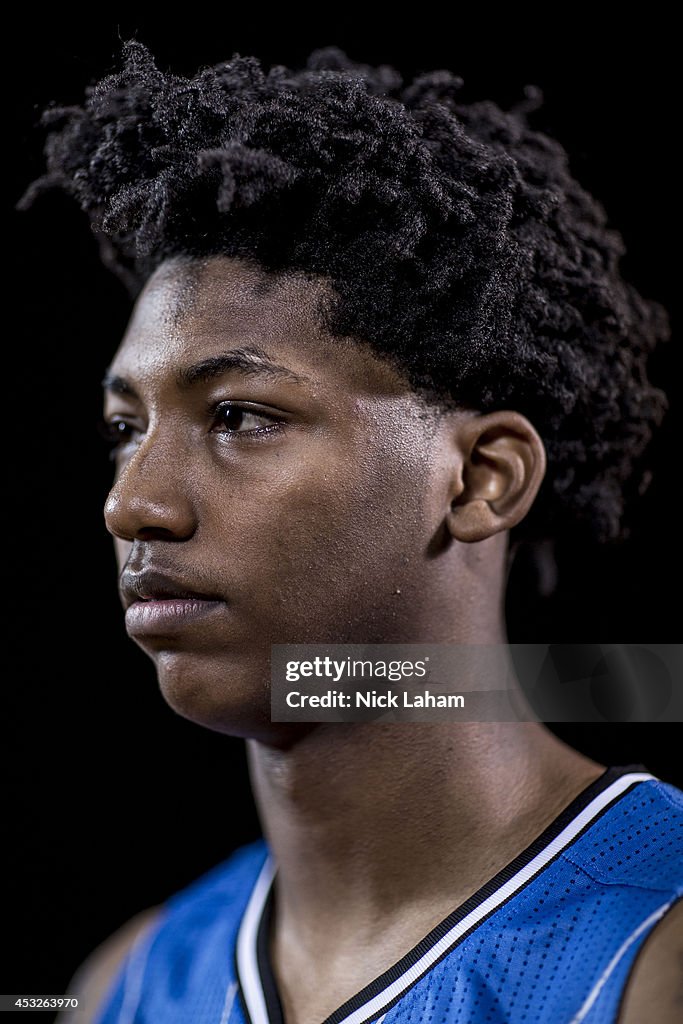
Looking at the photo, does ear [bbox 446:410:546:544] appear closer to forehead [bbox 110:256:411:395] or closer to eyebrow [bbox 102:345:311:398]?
forehead [bbox 110:256:411:395]

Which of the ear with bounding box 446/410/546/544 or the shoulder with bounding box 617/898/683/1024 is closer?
the shoulder with bounding box 617/898/683/1024

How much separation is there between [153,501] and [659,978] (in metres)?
0.92

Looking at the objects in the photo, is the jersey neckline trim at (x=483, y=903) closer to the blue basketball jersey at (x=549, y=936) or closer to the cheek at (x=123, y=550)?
the blue basketball jersey at (x=549, y=936)

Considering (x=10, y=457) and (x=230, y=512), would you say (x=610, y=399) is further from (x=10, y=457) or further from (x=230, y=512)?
(x=10, y=457)

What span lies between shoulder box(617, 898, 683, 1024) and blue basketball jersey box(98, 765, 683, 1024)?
1cm

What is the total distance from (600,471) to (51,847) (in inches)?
62.8

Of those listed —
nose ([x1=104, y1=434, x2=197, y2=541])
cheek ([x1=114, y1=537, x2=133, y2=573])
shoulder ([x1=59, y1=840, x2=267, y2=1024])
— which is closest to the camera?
nose ([x1=104, y1=434, x2=197, y2=541])

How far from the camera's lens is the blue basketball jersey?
1438 millimetres

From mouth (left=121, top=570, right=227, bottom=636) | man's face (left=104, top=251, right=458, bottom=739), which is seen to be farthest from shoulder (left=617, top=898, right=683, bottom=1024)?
mouth (left=121, top=570, right=227, bottom=636)

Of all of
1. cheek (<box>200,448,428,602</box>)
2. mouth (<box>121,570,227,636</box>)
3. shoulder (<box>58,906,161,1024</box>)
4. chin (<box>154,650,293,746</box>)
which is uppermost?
cheek (<box>200,448,428,602</box>)

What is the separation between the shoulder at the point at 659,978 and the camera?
133 centimetres

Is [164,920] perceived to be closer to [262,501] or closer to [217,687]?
[217,687]

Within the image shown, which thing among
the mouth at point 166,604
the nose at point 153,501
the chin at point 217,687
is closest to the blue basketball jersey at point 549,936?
the chin at point 217,687

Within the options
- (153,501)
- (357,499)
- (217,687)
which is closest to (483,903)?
(217,687)
